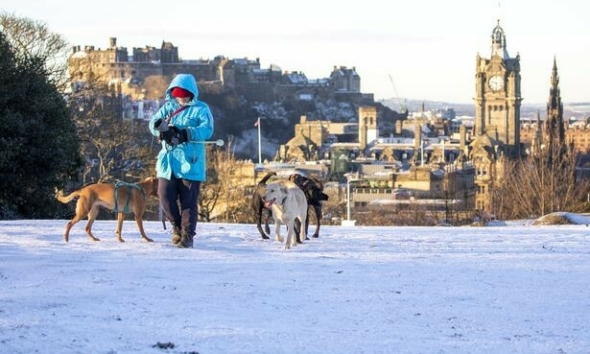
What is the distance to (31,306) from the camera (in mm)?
7688

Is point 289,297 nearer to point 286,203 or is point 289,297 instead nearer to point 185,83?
point 286,203

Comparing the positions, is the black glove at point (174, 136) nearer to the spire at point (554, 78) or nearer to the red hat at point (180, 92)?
the red hat at point (180, 92)

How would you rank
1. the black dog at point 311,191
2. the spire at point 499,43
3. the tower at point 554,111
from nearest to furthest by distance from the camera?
the black dog at point 311,191 → the tower at point 554,111 → the spire at point 499,43

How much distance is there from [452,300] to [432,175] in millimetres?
84241

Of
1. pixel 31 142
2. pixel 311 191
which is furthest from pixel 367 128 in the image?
pixel 311 191

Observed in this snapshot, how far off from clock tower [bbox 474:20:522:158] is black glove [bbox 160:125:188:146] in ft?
442

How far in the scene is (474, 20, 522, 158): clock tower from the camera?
145 m

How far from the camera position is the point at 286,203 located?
11656mm

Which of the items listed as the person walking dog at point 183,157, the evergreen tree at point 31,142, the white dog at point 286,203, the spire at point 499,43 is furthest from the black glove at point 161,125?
the spire at point 499,43

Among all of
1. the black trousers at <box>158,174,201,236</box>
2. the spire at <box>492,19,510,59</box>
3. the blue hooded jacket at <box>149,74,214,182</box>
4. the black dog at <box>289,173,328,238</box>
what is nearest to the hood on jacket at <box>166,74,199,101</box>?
the blue hooded jacket at <box>149,74,214,182</box>

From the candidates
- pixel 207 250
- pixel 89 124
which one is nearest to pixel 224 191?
pixel 89 124

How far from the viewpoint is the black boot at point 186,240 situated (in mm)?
11016

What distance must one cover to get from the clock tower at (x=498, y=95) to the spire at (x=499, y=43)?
0.41 ft

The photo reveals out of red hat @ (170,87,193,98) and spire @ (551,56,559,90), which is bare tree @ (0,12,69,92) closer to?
red hat @ (170,87,193,98)
